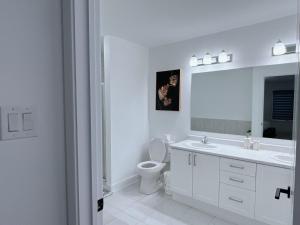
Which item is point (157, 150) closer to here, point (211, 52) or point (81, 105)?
point (211, 52)

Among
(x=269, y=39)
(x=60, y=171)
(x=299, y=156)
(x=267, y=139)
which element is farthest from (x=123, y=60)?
(x=299, y=156)

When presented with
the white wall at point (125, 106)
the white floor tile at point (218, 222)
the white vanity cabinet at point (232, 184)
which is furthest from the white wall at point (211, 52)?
the white floor tile at point (218, 222)

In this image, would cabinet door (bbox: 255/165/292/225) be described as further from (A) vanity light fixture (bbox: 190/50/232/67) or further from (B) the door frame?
(B) the door frame

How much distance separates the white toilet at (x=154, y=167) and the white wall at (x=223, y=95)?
77cm

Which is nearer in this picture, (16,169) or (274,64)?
(16,169)

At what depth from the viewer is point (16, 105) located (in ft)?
2.33

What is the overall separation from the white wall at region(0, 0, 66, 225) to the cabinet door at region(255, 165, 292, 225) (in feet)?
6.55

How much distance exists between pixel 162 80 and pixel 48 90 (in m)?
2.74

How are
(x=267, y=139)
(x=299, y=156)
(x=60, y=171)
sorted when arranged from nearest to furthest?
(x=299, y=156) < (x=60, y=171) < (x=267, y=139)

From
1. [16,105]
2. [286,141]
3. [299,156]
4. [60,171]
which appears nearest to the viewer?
[299,156]

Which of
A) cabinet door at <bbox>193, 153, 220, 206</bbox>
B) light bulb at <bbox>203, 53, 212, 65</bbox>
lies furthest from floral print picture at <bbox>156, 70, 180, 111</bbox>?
cabinet door at <bbox>193, 153, 220, 206</bbox>

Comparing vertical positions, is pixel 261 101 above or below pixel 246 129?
above

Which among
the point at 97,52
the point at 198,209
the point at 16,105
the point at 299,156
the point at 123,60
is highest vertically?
the point at 123,60

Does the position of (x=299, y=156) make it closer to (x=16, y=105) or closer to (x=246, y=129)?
(x=16, y=105)
